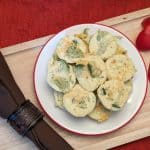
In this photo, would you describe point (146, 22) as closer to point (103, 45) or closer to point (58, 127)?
point (103, 45)

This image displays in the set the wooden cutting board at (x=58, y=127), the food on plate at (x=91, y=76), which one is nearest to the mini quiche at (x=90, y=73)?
the food on plate at (x=91, y=76)

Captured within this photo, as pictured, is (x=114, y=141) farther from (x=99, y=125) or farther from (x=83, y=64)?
(x=83, y=64)

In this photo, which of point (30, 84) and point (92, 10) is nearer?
point (30, 84)

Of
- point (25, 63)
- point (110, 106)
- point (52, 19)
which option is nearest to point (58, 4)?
point (52, 19)

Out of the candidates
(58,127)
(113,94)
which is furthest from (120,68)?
(58,127)

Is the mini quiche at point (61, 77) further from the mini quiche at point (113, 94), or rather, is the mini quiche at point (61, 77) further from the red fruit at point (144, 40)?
the red fruit at point (144, 40)
